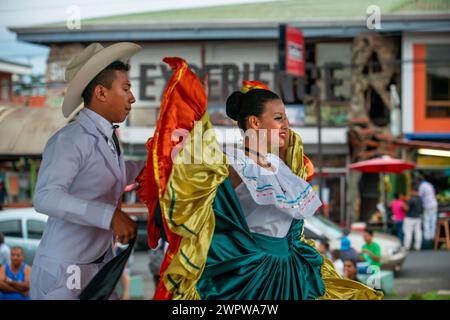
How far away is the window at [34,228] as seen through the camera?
30.5ft

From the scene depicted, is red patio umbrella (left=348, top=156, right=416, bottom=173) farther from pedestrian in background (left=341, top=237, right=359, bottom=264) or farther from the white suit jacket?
the white suit jacket

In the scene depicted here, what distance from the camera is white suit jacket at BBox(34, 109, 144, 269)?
7.91 feet

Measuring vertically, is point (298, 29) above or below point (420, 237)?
above

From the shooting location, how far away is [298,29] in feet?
49.0

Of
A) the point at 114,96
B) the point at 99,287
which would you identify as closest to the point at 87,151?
the point at 114,96

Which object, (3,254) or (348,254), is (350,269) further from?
(3,254)

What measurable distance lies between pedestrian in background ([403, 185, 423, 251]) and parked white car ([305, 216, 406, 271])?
6.05 feet

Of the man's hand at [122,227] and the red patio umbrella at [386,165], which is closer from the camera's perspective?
the man's hand at [122,227]

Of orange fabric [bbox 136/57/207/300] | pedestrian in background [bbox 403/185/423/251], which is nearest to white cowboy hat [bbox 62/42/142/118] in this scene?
orange fabric [bbox 136/57/207/300]

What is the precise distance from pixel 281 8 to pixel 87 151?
24.1 feet

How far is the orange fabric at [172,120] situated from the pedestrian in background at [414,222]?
38.2 ft

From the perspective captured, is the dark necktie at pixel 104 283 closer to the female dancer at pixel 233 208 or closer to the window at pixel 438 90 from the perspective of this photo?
the female dancer at pixel 233 208

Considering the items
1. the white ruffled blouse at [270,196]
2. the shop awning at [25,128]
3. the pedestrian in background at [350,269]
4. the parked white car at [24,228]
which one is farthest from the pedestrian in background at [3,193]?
the white ruffled blouse at [270,196]

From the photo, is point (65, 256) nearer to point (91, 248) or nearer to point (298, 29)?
point (91, 248)
